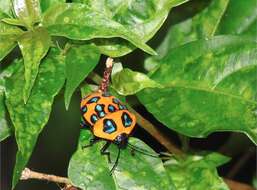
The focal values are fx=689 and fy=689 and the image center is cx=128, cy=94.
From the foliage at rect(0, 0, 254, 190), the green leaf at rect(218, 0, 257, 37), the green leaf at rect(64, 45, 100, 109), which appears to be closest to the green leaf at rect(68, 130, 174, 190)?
the foliage at rect(0, 0, 254, 190)

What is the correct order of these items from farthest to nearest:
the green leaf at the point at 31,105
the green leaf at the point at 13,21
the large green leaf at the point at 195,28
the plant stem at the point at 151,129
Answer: the large green leaf at the point at 195,28 < the plant stem at the point at 151,129 < the green leaf at the point at 13,21 < the green leaf at the point at 31,105

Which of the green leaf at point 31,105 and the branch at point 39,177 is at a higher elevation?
the green leaf at point 31,105

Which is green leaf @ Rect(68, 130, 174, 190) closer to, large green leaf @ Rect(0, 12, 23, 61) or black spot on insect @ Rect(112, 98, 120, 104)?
black spot on insect @ Rect(112, 98, 120, 104)

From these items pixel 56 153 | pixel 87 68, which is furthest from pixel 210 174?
pixel 56 153

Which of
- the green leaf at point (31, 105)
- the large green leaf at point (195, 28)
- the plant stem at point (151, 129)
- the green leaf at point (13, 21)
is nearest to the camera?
the green leaf at point (31, 105)

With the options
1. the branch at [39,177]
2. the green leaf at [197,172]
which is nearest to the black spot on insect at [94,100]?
the branch at [39,177]

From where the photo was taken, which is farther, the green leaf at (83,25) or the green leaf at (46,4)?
the green leaf at (46,4)

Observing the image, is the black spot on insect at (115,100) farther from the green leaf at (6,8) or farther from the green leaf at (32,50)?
the green leaf at (6,8)
